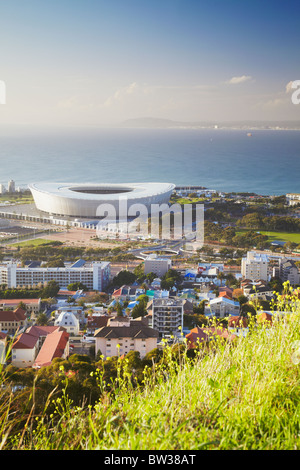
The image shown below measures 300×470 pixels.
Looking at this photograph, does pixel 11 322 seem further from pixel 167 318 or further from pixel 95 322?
pixel 167 318

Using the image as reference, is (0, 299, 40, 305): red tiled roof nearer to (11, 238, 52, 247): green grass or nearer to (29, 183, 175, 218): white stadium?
(11, 238, 52, 247): green grass

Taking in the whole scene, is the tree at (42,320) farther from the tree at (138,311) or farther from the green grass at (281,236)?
the green grass at (281,236)

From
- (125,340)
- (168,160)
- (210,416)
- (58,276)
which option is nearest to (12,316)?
(125,340)

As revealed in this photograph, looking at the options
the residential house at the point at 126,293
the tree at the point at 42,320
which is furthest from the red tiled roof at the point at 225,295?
the tree at the point at 42,320

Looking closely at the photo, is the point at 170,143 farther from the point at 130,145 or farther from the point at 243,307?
the point at 243,307

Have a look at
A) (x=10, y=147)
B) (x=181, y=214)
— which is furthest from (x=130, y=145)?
(x=181, y=214)

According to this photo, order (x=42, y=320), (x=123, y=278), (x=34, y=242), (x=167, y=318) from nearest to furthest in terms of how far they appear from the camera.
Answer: (x=167, y=318), (x=42, y=320), (x=123, y=278), (x=34, y=242)
